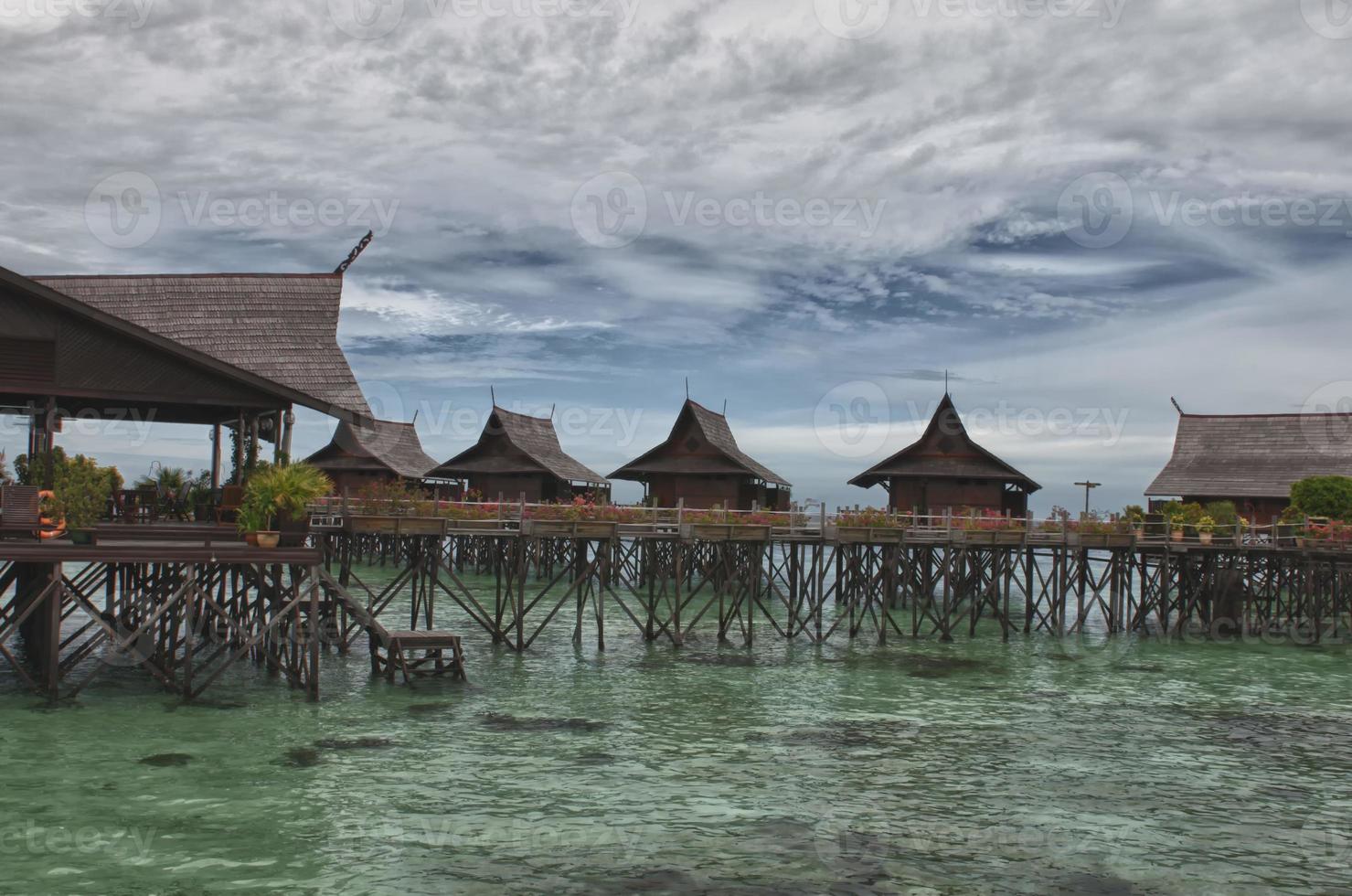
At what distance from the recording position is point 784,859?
12125 mm

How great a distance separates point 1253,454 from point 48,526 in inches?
1702

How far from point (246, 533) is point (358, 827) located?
7994 mm

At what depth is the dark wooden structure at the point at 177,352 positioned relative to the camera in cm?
1875

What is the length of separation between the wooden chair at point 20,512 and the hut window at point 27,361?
1.89 m

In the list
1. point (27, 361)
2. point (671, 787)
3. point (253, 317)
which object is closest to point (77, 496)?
point (27, 361)

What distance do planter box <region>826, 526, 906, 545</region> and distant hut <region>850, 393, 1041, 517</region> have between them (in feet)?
29.5

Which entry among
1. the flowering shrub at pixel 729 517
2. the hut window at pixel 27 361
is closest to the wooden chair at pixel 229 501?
the hut window at pixel 27 361

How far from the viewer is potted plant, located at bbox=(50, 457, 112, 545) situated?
60.4 feet

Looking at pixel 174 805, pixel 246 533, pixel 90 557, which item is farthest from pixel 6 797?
pixel 246 533

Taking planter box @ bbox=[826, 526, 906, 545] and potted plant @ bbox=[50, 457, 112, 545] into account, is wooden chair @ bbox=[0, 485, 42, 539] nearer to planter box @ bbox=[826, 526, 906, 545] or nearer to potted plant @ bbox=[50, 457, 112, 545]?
potted plant @ bbox=[50, 457, 112, 545]

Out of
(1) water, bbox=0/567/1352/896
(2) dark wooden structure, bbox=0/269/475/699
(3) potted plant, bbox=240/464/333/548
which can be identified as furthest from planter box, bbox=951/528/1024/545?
(3) potted plant, bbox=240/464/333/548

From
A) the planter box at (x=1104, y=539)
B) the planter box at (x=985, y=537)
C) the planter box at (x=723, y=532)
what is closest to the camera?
the planter box at (x=723, y=532)

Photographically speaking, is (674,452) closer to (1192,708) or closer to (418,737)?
(1192,708)

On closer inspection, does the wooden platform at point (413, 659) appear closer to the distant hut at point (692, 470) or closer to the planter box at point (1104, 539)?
the planter box at point (1104, 539)
